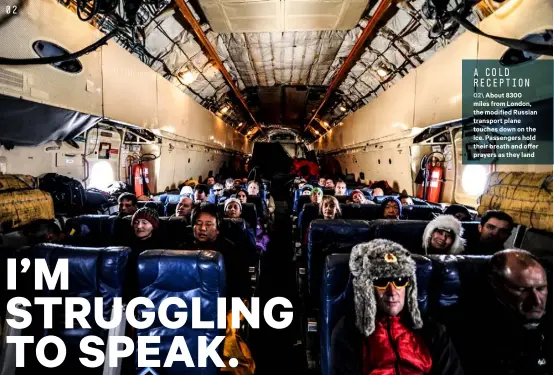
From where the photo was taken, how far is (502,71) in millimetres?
3725

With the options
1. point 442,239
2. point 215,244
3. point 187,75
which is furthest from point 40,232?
point 187,75

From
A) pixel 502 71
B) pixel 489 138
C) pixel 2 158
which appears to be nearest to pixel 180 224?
pixel 2 158

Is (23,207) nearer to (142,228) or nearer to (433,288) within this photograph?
(142,228)

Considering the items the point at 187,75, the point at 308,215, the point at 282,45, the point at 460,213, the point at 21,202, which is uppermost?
the point at 282,45

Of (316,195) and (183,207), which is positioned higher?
(316,195)

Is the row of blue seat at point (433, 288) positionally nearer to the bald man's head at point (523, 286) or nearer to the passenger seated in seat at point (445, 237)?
the bald man's head at point (523, 286)

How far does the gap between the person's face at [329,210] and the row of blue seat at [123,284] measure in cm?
278

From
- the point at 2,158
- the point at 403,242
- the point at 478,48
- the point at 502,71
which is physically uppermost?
the point at 478,48

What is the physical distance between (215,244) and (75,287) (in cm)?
141

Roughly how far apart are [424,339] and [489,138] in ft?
13.8

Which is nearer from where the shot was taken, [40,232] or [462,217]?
[40,232]

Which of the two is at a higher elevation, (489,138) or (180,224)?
(489,138)

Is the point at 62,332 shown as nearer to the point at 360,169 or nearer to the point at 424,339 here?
the point at 424,339
